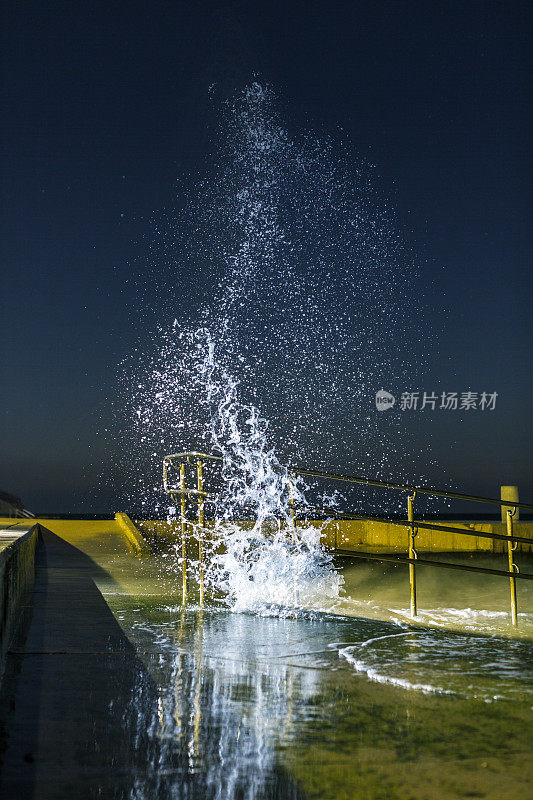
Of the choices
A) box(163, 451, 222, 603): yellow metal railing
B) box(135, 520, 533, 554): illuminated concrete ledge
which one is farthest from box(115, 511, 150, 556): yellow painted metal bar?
box(163, 451, 222, 603): yellow metal railing

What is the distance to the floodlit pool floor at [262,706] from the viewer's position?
2.76 meters

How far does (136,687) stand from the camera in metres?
4.03

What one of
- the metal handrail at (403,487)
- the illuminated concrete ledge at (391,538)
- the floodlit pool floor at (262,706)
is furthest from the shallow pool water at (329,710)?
the illuminated concrete ledge at (391,538)

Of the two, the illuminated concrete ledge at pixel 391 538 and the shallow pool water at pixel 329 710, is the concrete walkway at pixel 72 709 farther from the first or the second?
the illuminated concrete ledge at pixel 391 538

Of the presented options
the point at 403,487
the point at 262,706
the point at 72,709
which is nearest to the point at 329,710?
the point at 262,706

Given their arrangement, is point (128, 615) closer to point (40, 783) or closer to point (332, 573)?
point (40, 783)

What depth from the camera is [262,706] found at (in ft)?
12.1

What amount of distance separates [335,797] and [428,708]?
1.20 metres

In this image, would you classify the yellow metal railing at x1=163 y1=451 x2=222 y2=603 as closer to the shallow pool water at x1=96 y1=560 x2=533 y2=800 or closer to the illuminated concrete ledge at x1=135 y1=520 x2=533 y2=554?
the shallow pool water at x1=96 y1=560 x2=533 y2=800

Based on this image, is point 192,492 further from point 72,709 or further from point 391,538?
point 391,538

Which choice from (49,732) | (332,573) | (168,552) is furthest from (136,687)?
(168,552)

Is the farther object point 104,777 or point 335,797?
point 104,777

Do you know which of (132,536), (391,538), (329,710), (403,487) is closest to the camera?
(329,710)

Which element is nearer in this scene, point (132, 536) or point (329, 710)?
point (329, 710)
